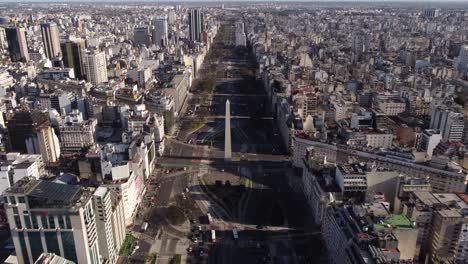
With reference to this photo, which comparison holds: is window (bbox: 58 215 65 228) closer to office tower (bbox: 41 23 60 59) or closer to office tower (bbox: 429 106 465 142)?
office tower (bbox: 429 106 465 142)

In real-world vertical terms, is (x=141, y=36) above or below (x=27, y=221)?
above

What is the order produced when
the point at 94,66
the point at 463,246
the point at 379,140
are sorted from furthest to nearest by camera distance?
the point at 94,66
the point at 379,140
the point at 463,246

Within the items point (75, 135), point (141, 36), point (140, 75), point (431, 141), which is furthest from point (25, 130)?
point (141, 36)

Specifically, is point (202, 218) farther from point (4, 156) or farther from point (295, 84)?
point (295, 84)

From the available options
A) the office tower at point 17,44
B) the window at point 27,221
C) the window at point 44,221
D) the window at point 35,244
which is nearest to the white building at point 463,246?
the window at point 44,221

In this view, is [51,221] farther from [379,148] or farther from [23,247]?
[379,148]

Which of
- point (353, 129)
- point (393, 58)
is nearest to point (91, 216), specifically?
point (353, 129)
